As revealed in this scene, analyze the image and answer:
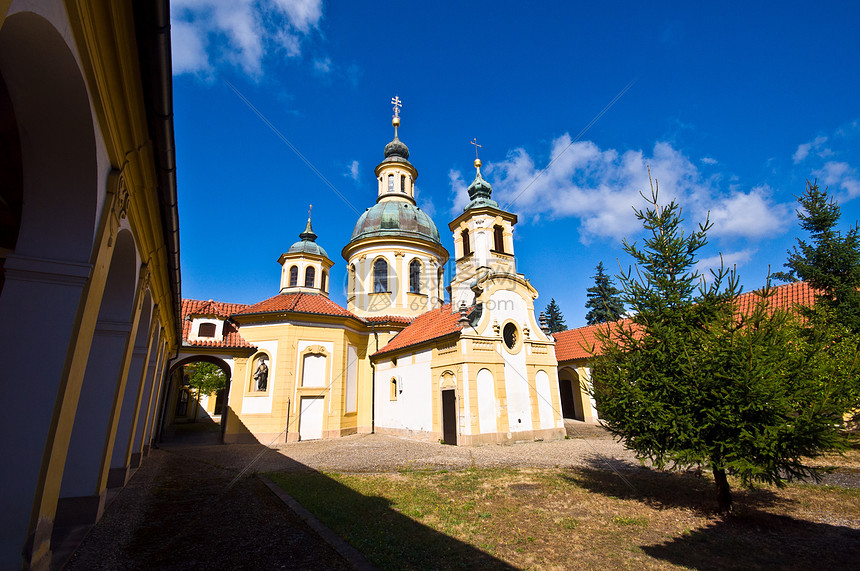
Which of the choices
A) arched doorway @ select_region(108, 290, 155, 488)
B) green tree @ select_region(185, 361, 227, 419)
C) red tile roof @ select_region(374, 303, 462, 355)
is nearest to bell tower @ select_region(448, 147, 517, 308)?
red tile roof @ select_region(374, 303, 462, 355)

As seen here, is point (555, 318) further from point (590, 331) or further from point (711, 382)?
point (711, 382)

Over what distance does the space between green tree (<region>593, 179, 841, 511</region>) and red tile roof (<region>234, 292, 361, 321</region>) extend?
17.4m

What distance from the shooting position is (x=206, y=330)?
21.5 meters

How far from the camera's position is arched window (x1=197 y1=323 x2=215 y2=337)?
21391 millimetres

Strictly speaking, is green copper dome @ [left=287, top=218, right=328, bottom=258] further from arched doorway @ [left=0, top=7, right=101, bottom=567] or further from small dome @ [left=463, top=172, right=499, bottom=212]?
arched doorway @ [left=0, top=7, right=101, bottom=567]

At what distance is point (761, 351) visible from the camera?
21.0 ft

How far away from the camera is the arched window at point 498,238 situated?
23.6 m

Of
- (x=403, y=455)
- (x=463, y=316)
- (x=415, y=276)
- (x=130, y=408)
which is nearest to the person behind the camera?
(x=130, y=408)

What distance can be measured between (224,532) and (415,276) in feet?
74.9

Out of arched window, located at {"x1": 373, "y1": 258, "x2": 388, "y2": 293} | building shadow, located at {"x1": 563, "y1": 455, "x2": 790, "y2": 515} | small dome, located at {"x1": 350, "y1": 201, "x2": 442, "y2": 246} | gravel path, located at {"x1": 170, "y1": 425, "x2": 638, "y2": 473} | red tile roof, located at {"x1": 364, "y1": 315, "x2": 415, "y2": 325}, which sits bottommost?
building shadow, located at {"x1": 563, "y1": 455, "x2": 790, "y2": 515}

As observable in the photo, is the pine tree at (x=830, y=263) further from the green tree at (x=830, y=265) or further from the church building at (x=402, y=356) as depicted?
the church building at (x=402, y=356)

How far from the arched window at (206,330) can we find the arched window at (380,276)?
415 inches

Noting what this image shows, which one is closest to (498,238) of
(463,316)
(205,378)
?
(463,316)

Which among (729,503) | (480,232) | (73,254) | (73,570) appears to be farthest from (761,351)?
(480,232)
